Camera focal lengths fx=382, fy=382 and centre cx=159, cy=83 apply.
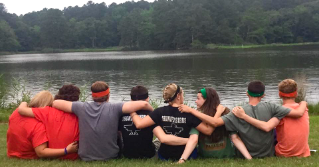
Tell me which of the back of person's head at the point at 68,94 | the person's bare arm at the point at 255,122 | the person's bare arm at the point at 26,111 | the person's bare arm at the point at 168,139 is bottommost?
the person's bare arm at the point at 168,139

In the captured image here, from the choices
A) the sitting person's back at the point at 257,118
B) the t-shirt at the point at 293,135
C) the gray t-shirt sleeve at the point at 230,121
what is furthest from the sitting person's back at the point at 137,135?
the t-shirt at the point at 293,135

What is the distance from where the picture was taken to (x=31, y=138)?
5250 millimetres

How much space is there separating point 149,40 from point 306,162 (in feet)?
406

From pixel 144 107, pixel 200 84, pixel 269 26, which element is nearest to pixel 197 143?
pixel 144 107

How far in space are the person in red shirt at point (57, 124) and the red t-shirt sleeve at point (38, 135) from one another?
0.05 metres

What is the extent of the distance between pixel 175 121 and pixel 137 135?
Answer: 65 cm

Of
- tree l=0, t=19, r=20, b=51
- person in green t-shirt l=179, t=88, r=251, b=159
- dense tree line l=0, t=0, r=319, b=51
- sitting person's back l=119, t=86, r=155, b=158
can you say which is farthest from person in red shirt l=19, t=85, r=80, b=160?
tree l=0, t=19, r=20, b=51

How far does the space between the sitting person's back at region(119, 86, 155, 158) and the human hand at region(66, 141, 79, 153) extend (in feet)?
2.14

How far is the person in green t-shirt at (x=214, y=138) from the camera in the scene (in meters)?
5.11

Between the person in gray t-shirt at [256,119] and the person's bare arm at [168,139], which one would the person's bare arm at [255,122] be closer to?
the person in gray t-shirt at [256,119]

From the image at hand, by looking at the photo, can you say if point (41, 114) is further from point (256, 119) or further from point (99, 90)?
point (256, 119)

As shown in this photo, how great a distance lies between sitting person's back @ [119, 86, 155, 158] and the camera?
207 inches

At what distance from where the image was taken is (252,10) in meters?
115

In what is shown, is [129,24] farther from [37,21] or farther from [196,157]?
[196,157]
